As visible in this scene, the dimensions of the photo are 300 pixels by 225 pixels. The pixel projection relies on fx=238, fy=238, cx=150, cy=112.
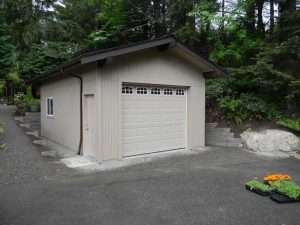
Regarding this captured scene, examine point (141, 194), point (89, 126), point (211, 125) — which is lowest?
point (141, 194)

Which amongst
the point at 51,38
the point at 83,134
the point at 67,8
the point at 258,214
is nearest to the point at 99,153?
the point at 83,134

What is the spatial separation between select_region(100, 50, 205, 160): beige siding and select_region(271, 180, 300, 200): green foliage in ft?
13.7

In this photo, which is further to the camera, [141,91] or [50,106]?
[50,106]

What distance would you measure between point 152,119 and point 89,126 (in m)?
2.04

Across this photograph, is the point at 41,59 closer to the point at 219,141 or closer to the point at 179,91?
the point at 179,91

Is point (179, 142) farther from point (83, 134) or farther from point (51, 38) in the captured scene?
point (51, 38)

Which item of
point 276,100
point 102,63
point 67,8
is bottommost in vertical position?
point 276,100

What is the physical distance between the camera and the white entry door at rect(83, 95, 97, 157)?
6.94 metres

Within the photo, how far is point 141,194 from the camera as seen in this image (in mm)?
4426

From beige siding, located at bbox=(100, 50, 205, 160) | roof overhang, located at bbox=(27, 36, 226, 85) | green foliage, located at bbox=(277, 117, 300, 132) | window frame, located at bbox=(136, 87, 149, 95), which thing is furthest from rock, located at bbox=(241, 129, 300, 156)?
window frame, located at bbox=(136, 87, 149, 95)

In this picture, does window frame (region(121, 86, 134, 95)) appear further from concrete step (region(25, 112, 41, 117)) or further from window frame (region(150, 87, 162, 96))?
concrete step (region(25, 112, 41, 117))

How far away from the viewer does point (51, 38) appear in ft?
50.4

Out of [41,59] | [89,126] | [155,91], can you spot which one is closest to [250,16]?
[155,91]

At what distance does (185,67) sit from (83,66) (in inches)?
139
